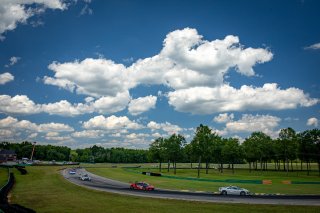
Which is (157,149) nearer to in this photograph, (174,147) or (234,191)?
(174,147)

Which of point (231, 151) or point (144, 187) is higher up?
point (231, 151)

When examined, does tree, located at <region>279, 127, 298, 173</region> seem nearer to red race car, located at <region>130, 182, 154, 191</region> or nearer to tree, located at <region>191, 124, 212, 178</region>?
tree, located at <region>191, 124, 212, 178</region>

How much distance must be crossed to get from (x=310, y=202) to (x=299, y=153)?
87.8 meters

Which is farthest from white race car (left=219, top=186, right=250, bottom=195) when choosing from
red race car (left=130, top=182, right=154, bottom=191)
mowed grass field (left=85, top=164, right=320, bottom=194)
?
red race car (left=130, top=182, right=154, bottom=191)

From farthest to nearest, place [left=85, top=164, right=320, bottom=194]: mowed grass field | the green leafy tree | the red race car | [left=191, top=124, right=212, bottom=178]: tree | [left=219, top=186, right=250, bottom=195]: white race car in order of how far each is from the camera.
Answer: the green leafy tree < [left=191, top=124, right=212, bottom=178]: tree < [left=85, top=164, right=320, bottom=194]: mowed grass field < the red race car < [left=219, top=186, right=250, bottom=195]: white race car

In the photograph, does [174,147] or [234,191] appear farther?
[174,147]

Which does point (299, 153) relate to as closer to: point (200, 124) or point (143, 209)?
point (200, 124)

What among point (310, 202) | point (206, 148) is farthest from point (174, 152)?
point (310, 202)

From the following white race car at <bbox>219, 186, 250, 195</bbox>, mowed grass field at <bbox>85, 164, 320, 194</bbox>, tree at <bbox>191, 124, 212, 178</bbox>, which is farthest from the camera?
tree at <bbox>191, 124, 212, 178</bbox>

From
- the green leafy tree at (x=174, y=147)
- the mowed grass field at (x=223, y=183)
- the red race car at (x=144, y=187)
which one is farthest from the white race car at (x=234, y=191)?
the green leafy tree at (x=174, y=147)

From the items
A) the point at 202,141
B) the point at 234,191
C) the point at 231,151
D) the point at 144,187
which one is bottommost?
the point at 144,187

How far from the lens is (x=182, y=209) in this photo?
30219 millimetres

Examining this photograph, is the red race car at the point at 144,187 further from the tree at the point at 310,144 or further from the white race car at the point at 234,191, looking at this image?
the tree at the point at 310,144

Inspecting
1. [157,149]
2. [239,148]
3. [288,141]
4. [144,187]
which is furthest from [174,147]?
[144,187]
